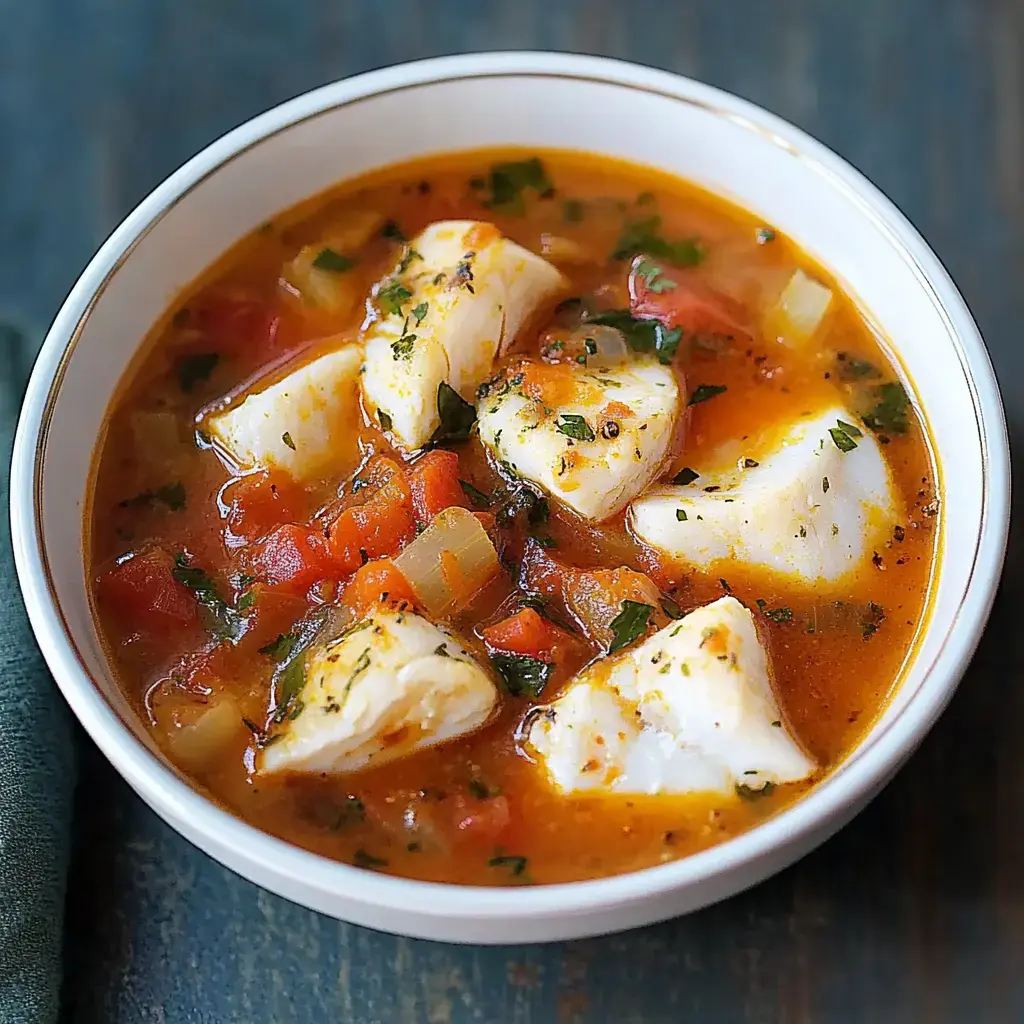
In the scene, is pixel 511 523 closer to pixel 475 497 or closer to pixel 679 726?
pixel 475 497

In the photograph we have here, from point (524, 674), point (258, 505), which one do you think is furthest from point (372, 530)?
point (524, 674)

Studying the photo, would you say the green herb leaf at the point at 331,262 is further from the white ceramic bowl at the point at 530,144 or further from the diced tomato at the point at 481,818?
the diced tomato at the point at 481,818

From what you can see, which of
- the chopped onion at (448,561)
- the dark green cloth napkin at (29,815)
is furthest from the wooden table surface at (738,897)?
the chopped onion at (448,561)

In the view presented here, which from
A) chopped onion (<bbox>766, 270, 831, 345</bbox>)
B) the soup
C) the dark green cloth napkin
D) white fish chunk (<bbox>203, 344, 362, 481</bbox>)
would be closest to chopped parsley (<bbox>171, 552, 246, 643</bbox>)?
the soup

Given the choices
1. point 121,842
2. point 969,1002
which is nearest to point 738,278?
point 969,1002

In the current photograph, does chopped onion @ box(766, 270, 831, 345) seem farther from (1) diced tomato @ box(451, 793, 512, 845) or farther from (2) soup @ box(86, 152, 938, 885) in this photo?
(1) diced tomato @ box(451, 793, 512, 845)

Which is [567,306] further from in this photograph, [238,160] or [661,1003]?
[661,1003]

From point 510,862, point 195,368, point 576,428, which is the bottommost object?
point 510,862
